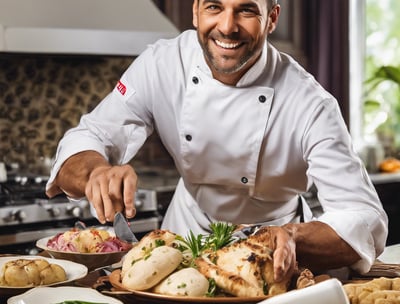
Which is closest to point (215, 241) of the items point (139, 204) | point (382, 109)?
point (139, 204)

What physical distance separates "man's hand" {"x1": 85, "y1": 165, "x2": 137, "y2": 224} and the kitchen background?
2.26 meters

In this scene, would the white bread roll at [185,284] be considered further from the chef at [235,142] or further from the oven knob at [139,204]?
the oven knob at [139,204]

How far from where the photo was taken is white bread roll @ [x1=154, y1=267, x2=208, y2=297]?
55.4 inches

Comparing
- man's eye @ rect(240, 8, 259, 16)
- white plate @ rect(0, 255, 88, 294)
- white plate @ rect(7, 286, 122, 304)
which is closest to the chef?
man's eye @ rect(240, 8, 259, 16)

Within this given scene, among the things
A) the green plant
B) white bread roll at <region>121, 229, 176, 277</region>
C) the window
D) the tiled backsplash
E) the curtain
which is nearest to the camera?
white bread roll at <region>121, 229, 176, 277</region>

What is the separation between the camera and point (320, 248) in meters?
→ 1.77

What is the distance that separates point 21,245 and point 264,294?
89.2 inches

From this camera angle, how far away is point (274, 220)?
242 centimetres

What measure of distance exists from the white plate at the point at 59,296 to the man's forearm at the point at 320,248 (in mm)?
469

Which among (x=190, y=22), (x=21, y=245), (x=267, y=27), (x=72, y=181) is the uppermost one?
(x=190, y=22)

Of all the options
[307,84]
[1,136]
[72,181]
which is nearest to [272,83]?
[307,84]

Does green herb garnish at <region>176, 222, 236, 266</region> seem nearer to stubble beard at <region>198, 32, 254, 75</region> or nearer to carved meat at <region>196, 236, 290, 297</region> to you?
carved meat at <region>196, 236, 290, 297</region>

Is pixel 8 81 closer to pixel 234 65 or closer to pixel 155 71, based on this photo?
pixel 155 71

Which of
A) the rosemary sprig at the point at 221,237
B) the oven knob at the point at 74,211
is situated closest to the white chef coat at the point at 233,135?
the rosemary sprig at the point at 221,237
